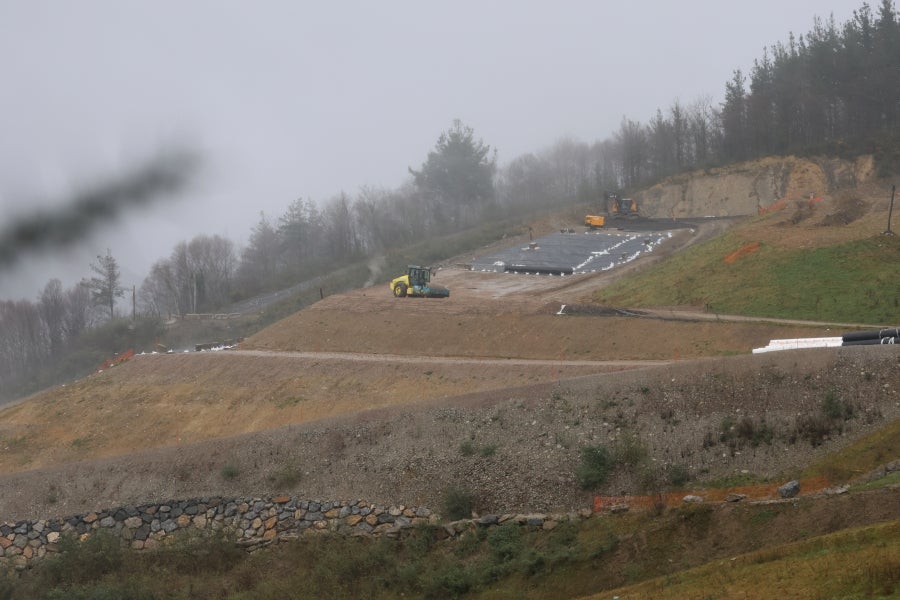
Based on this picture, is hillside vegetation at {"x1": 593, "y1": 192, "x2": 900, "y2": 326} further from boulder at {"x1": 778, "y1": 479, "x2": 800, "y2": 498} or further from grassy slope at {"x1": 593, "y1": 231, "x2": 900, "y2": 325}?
boulder at {"x1": 778, "y1": 479, "x2": 800, "y2": 498}

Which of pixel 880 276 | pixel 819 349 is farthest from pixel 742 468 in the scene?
pixel 880 276

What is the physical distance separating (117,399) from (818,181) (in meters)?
50.7

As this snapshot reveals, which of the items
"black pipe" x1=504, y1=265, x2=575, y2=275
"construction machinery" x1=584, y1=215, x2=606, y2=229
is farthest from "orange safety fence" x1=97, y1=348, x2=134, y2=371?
"construction machinery" x1=584, y1=215, x2=606, y2=229

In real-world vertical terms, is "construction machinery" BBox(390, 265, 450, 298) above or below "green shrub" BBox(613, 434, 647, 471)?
above

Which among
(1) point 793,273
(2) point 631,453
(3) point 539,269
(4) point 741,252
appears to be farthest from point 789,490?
(3) point 539,269

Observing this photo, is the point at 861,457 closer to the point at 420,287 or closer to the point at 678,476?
the point at 678,476

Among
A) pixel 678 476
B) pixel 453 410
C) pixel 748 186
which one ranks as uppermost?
pixel 748 186

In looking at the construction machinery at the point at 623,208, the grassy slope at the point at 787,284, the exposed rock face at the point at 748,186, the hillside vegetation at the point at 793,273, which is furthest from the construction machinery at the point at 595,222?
the grassy slope at the point at 787,284

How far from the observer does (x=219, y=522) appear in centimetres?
2328

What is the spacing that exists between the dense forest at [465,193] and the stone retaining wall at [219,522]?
108 ft

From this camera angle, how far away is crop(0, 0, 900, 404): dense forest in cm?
6469

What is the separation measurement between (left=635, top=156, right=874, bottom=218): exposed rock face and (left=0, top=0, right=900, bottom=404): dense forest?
1.91 m

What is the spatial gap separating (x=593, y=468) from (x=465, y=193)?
67.0 m

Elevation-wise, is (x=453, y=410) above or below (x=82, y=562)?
above
